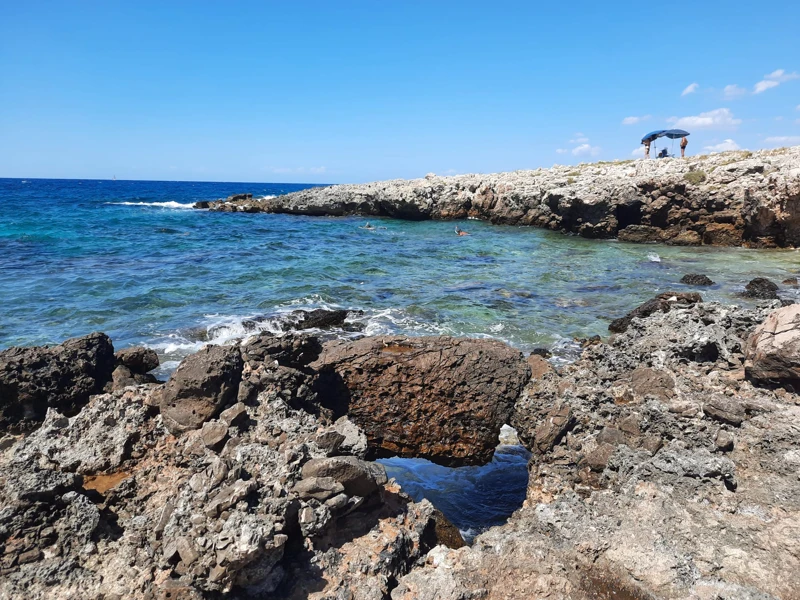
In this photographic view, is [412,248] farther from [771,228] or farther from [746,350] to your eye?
[746,350]

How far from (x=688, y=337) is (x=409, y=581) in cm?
511

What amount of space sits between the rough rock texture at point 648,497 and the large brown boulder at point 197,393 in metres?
2.50

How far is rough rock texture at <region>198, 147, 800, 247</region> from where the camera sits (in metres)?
23.9

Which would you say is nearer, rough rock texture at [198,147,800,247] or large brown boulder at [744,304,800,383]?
large brown boulder at [744,304,800,383]

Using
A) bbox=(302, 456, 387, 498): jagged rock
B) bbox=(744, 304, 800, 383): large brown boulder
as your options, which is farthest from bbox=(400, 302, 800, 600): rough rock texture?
bbox=(302, 456, 387, 498): jagged rock

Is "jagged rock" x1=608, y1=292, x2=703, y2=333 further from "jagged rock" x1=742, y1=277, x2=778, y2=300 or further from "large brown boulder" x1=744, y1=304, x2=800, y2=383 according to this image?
"large brown boulder" x1=744, y1=304, x2=800, y2=383

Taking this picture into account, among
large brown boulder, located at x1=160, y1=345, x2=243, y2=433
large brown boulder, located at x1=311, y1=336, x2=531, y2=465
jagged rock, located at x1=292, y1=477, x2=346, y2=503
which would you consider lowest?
large brown boulder, located at x1=311, y1=336, x2=531, y2=465

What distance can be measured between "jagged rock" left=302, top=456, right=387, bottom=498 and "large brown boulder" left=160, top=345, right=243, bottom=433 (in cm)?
143

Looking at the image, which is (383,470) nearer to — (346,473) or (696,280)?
(346,473)

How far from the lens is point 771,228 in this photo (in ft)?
78.4

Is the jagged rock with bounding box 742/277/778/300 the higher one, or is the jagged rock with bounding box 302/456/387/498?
the jagged rock with bounding box 302/456/387/498

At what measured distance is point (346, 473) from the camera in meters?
3.96

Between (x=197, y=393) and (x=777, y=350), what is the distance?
20.1 feet

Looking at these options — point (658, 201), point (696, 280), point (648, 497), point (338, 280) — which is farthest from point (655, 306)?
point (658, 201)
